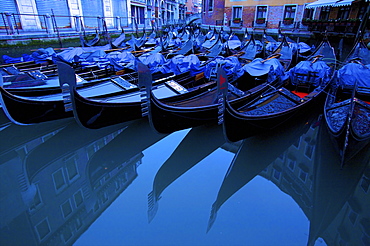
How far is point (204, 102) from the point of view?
3906 millimetres

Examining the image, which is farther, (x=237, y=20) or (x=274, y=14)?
(x=237, y=20)

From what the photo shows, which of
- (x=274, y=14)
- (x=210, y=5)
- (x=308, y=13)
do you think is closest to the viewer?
(x=308, y=13)

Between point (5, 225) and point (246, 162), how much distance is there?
9.06 ft

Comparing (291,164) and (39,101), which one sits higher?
(39,101)

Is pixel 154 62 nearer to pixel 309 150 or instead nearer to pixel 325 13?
pixel 309 150

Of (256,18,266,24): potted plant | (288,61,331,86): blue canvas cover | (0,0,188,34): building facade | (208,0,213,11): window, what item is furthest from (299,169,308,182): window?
(208,0,213,11): window

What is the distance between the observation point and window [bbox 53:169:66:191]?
9.35 ft

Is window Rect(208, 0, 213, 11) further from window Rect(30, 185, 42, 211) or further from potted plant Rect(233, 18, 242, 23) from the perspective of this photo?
window Rect(30, 185, 42, 211)

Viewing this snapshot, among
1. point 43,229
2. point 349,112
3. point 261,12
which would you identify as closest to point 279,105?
point 349,112

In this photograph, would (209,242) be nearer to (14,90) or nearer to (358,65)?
(14,90)

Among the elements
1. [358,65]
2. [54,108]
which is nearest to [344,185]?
[358,65]

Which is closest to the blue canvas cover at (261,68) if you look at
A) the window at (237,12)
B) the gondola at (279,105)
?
the gondola at (279,105)

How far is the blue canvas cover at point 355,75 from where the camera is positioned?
436 centimetres

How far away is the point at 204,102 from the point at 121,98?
1.37 metres
